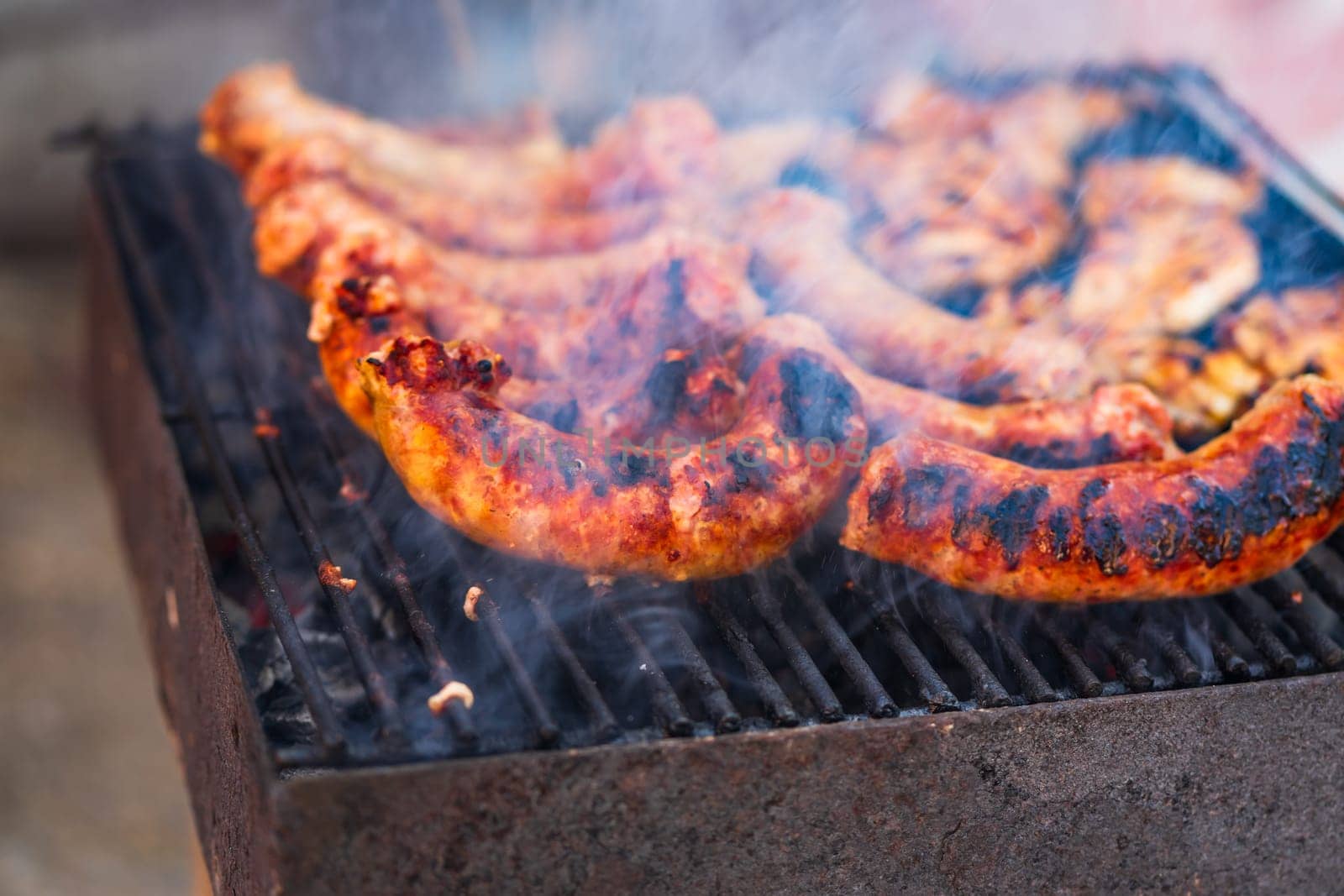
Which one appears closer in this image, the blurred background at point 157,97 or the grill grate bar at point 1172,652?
the grill grate bar at point 1172,652

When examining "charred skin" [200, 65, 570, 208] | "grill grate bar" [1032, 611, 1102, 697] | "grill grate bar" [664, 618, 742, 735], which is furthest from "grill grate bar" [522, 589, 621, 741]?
"charred skin" [200, 65, 570, 208]

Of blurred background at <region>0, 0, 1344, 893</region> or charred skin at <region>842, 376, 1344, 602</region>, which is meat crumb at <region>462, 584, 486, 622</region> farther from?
blurred background at <region>0, 0, 1344, 893</region>

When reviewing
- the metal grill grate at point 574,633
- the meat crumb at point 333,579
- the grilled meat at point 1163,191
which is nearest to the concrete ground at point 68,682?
the metal grill grate at point 574,633

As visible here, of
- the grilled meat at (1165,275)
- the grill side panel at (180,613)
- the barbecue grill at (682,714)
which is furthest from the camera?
the grilled meat at (1165,275)

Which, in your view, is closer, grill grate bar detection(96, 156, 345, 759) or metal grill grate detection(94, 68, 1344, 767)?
grill grate bar detection(96, 156, 345, 759)

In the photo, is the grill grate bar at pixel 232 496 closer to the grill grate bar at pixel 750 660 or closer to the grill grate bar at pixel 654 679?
the grill grate bar at pixel 654 679

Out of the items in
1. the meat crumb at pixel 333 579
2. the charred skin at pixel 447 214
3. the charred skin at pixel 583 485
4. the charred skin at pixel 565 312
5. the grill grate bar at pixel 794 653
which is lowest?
the grill grate bar at pixel 794 653

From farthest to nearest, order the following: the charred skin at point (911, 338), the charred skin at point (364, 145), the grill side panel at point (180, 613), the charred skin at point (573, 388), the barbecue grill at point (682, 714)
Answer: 1. the charred skin at point (364, 145)
2. the charred skin at point (911, 338)
3. the charred skin at point (573, 388)
4. the grill side panel at point (180, 613)
5. the barbecue grill at point (682, 714)

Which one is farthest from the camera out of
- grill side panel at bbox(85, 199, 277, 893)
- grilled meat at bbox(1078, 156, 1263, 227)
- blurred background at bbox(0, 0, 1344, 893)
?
blurred background at bbox(0, 0, 1344, 893)
